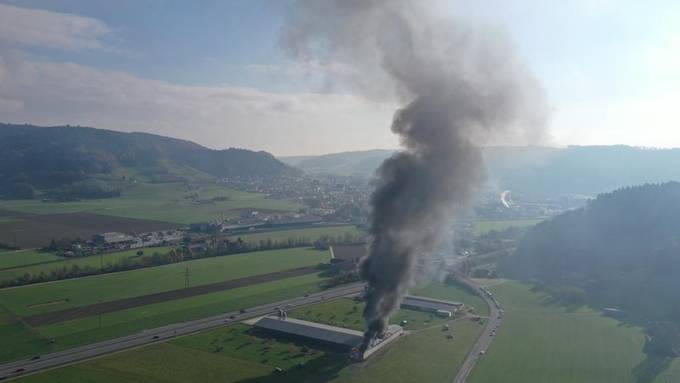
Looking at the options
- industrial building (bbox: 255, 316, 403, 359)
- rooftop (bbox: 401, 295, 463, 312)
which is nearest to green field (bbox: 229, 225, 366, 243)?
rooftop (bbox: 401, 295, 463, 312)

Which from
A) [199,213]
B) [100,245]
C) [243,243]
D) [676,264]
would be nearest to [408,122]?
[676,264]

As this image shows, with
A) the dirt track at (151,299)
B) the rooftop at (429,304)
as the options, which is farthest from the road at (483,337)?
the dirt track at (151,299)

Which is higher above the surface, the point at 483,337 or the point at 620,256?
the point at 620,256

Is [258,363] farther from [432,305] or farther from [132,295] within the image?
Answer: [132,295]

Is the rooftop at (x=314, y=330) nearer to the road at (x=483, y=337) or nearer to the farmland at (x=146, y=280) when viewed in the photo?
the road at (x=483, y=337)

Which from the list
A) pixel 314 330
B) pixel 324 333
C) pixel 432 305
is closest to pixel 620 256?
pixel 432 305
